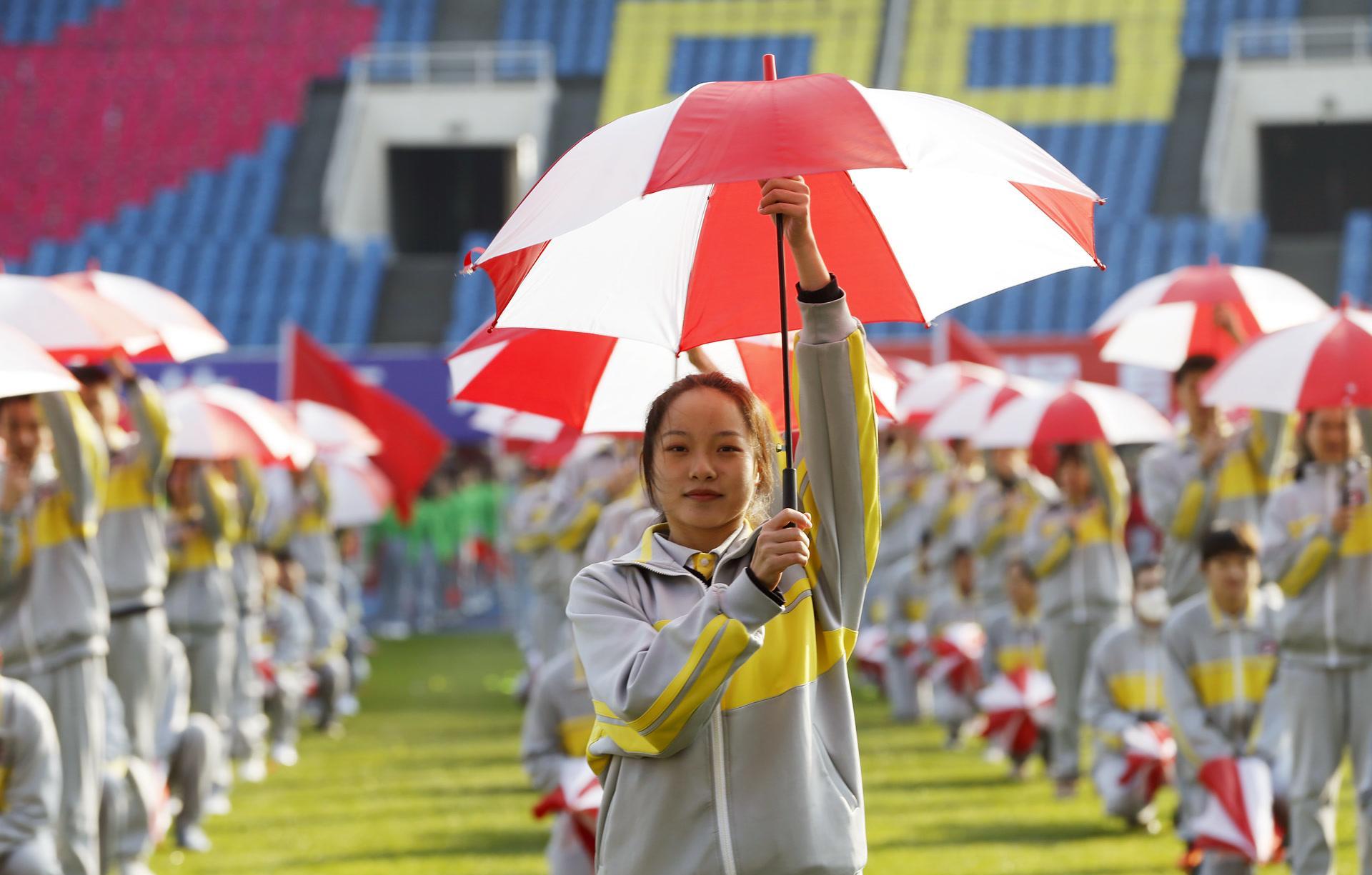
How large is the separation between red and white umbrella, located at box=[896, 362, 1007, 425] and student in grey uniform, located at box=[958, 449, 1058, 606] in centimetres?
59

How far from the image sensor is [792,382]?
3881 mm

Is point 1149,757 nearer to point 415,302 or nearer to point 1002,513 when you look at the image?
point 1002,513

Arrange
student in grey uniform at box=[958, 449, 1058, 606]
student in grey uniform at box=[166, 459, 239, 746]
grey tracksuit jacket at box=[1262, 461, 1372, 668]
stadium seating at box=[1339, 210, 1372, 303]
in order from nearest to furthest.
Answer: grey tracksuit jacket at box=[1262, 461, 1372, 668] < student in grey uniform at box=[166, 459, 239, 746] < student in grey uniform at box=[958, 449, 1058, 606] < stadium seating at box=[1339, 210, 1372, 303]

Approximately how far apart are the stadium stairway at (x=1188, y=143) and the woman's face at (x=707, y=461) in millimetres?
23832

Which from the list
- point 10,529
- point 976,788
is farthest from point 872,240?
point 976,788

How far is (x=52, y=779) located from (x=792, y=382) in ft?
11.3

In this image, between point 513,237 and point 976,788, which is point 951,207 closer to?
point 513,237

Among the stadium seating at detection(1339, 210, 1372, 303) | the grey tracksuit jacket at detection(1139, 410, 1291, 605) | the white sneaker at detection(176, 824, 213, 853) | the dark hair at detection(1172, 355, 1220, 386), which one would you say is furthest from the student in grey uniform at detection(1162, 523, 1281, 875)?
the stadium seating at detection(1339, 210, 1372, 303)

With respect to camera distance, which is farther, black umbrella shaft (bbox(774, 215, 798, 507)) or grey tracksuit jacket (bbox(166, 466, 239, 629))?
grey tracksuit jacket (bbox(166, 466, 239, 629))

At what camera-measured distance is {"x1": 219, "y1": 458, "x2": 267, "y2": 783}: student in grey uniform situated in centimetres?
1137

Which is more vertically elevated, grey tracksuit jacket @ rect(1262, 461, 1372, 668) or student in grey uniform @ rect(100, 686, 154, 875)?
grey tracksuit jacket @ rect(1262, 461, 1372, 668)

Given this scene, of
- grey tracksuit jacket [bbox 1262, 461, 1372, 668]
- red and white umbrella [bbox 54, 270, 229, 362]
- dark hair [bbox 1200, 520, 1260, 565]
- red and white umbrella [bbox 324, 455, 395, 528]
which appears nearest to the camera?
grey tracksuit jacket [bbox 1262, 461, 1372, 668]

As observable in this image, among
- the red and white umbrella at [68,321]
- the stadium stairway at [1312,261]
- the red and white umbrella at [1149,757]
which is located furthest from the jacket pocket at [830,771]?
the stadium stairway at [1312,261]

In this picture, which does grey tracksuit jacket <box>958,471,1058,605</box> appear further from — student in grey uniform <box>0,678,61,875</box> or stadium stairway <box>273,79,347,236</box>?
stadium stairway <box>273,79,347,236</box>
